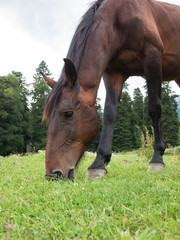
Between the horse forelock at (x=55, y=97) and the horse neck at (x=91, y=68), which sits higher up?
the horse neck at (x=91, y=68)

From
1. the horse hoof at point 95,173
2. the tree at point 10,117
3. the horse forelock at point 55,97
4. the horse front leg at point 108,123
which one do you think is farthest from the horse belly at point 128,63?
the tree at point 10,117

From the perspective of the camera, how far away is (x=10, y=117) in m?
30.7

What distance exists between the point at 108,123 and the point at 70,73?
119 centimetres

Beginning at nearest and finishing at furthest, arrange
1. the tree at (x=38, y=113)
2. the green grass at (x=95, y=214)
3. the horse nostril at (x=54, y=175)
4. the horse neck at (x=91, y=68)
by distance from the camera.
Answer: the green grass at (x=95, y=214) < the horse nostril at (x=54, y=175) < the horse neck at (x=91, y=68) < the tree at (x=38, y=113)

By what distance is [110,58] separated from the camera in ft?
11.1

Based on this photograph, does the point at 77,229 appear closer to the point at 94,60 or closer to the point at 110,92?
the point at 94,60

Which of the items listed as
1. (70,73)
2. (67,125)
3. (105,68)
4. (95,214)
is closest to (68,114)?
(67,125)

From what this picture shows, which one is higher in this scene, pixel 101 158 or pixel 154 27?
pixel 154 27

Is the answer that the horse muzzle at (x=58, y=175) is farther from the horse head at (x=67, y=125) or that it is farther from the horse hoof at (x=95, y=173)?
the horse hoof at (x=95, y=173)

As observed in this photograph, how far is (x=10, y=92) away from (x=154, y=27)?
29778mm

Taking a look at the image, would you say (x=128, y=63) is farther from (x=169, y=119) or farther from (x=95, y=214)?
(x=169, y=119)

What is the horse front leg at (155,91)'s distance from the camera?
10.8ft

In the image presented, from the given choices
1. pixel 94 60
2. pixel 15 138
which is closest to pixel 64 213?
pixel 94 60

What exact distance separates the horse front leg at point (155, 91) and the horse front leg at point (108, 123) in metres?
0.62
